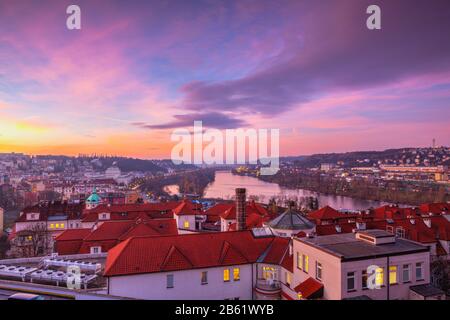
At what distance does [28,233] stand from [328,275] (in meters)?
12.7

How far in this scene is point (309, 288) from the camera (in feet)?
17.2

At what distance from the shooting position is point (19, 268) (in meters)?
7.04

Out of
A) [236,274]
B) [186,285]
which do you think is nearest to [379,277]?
[236,274]

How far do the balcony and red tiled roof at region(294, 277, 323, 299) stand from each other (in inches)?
32.9

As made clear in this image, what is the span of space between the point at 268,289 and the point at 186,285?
1609mm

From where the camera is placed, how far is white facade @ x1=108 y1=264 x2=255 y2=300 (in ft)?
18.6

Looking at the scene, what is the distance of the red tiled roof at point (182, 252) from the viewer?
582 centimetres

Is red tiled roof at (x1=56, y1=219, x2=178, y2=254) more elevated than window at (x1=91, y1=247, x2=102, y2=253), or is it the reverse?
red tiled roof at (x1=56, y1=219, x2=178, y2=254)

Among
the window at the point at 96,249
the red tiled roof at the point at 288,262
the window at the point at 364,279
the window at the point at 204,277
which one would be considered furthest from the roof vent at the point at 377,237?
the window at the point at 96,249

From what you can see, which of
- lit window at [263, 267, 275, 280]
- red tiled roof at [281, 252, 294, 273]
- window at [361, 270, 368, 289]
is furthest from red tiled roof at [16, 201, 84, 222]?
window at [361, 270, 368, 289]

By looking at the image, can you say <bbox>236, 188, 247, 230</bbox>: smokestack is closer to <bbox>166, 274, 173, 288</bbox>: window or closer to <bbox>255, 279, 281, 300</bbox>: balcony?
<bbox>255, 279, 281, 300</bbox>: balcony
